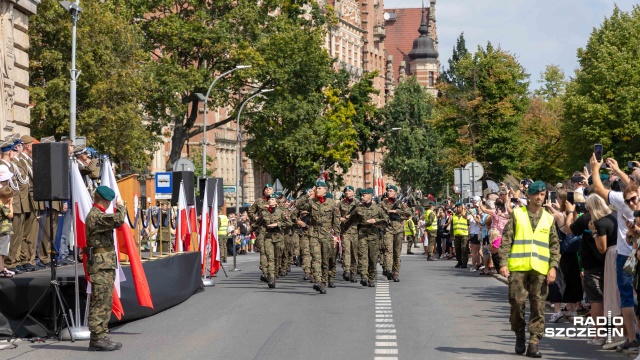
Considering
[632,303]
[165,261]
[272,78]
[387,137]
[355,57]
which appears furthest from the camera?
[355,57]

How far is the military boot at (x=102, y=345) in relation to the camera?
50.1 feet

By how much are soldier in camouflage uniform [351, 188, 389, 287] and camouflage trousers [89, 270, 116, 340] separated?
11.0 metres

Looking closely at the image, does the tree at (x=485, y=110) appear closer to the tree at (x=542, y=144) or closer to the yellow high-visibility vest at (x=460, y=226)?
the tree at (x=542, y=144)

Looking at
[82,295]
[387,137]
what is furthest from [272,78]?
[387,137]

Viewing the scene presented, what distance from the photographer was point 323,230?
25.3 m

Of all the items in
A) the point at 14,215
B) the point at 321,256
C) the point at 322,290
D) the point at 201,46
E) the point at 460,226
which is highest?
the point at 201,46

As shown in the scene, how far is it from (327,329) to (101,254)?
3.16 meters

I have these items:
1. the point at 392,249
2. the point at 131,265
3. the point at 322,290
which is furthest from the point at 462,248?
the point at 131,265

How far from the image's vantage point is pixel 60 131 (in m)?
43.1

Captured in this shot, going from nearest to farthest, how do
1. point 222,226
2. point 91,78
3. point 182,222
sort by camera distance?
1. point 182,222
2. point 222,226
3. point 91,78

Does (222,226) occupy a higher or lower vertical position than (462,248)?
higher

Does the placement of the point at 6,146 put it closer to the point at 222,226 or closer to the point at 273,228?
the point at 273,228

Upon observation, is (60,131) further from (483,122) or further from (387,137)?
(387,137)

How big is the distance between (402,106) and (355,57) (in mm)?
22110
